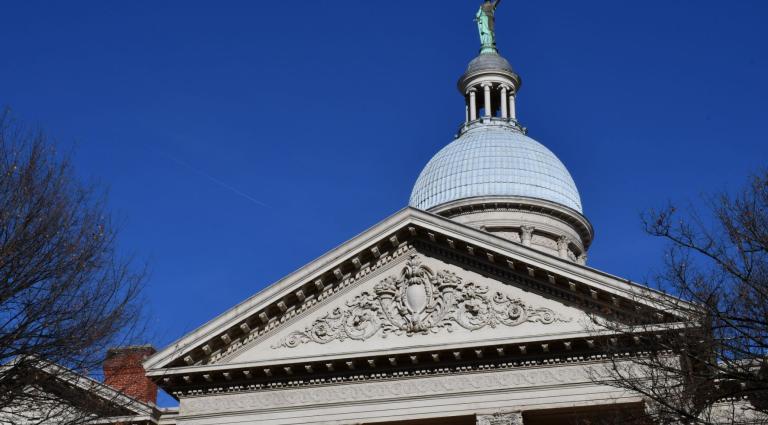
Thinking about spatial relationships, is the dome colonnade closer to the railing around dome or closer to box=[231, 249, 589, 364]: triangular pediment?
the railing around dome

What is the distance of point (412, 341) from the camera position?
29.5 meters

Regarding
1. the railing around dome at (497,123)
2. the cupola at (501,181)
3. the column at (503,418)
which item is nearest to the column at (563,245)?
the cupola at (501,181)

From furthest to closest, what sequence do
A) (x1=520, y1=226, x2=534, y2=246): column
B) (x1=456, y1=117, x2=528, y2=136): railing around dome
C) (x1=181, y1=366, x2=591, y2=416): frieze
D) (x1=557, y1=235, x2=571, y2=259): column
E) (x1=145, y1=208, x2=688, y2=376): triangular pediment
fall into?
(x1=456, y1=117, x2=528, y2=136): railing around dome, (x1=557, y1=235, x2=571, y2=259): column, (x1=520, y1=226, x2=534, y2=246): column, (x1=145, y1=208, x2=688, y2=376): triangular pediment, (x1=181, y1=366, x2=591, y2=416): frieze

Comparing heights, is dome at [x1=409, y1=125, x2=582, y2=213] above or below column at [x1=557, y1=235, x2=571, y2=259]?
above

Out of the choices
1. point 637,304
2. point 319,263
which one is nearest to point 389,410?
point 319,263

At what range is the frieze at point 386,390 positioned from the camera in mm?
28719

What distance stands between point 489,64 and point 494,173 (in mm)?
7393

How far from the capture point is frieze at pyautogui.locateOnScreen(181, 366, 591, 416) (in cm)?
2872

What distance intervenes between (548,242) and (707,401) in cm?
2725

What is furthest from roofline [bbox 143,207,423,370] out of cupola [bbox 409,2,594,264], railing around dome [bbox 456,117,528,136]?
railing around dome [bbox 456,117,528,136]

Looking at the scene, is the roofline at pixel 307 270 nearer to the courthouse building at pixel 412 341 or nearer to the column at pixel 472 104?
the courthouse building at pixel 412 341

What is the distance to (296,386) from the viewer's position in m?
30.3

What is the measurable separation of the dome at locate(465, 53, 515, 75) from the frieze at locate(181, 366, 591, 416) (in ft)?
91.2

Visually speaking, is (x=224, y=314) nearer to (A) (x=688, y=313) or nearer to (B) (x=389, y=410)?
(B) (x=389, y=410)
